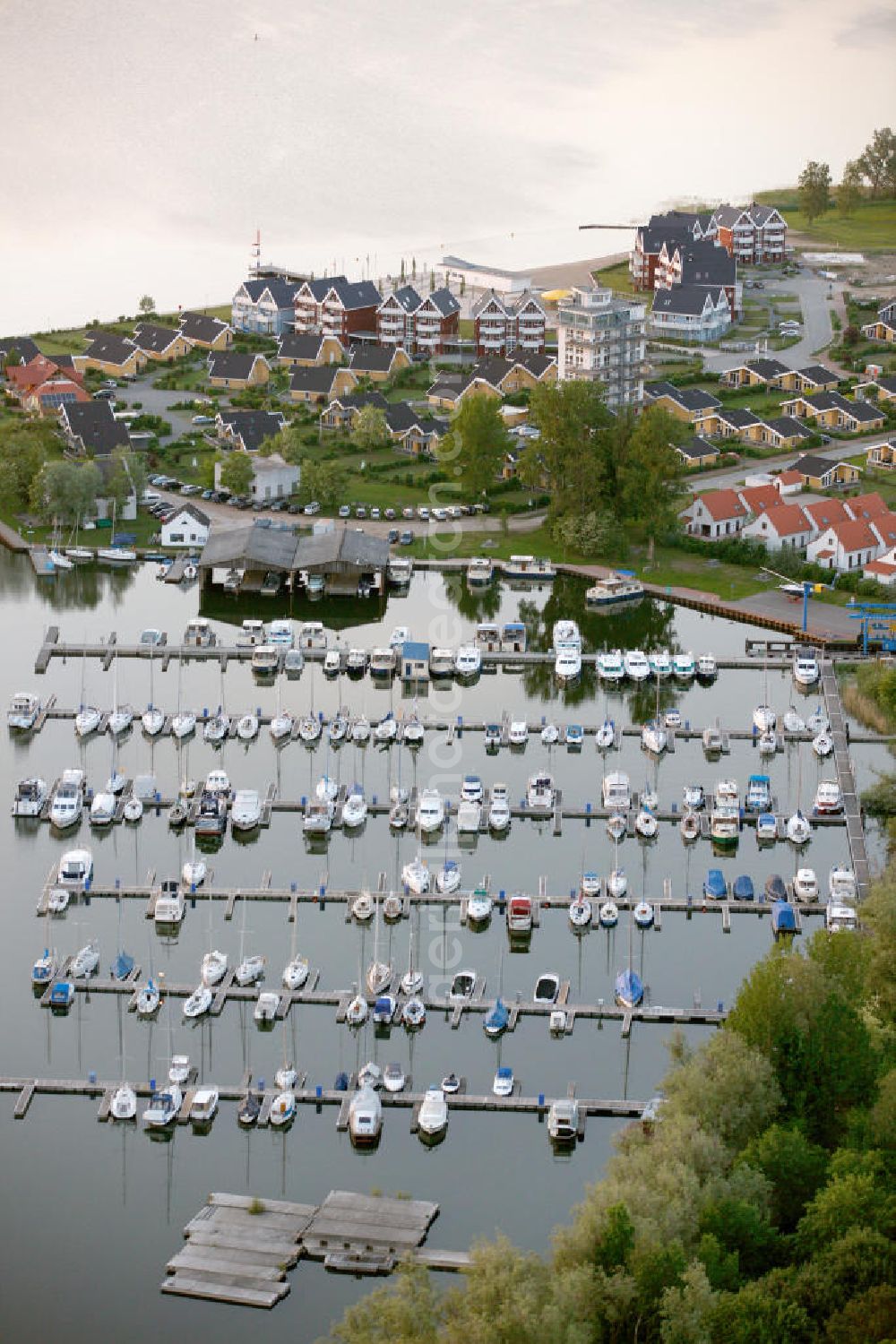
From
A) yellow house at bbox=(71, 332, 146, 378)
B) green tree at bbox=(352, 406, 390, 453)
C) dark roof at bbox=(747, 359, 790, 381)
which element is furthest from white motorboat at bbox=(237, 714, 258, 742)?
dark roof at bbox=(747, 359, 790, 381)

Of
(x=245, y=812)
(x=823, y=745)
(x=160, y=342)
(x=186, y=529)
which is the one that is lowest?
(x=245, y=812)

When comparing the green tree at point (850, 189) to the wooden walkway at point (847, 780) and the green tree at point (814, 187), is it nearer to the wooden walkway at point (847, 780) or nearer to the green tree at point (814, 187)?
the green tree at point (814, 187)

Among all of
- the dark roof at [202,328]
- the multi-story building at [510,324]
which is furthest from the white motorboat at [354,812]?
the dark roof at [202,328]

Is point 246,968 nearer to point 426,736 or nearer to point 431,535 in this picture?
point 426,736

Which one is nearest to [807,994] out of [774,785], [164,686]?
[774,785]

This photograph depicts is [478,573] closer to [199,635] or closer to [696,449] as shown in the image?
[199,635]

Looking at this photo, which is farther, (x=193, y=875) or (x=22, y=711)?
(x=22, y=711)

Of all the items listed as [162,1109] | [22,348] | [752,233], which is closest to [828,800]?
[162,1109]
